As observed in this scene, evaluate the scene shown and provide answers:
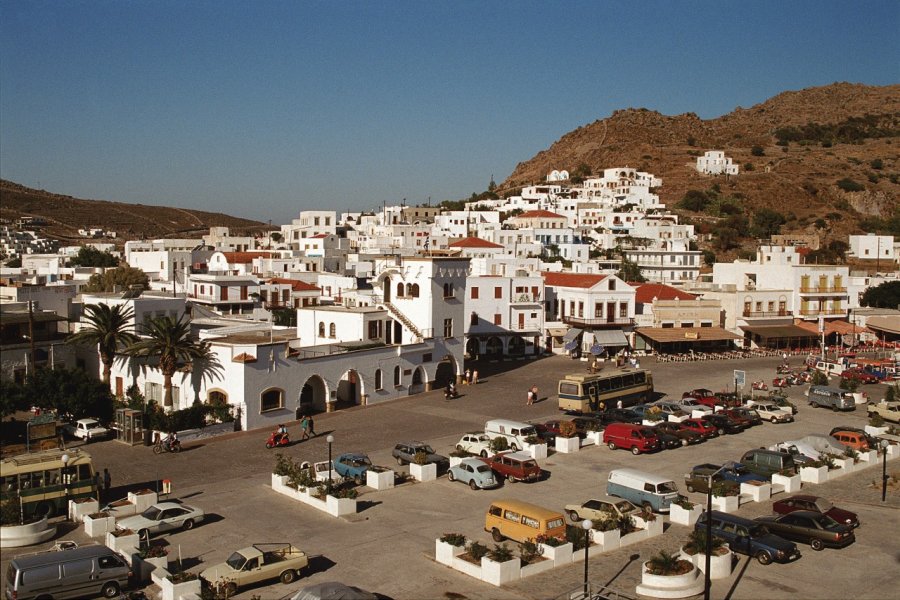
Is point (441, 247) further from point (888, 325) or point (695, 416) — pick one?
point (695, 416)

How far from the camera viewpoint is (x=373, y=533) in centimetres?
2231

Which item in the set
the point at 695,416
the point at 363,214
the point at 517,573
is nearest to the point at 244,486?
the point at 517,573

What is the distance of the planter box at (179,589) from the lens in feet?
58.7

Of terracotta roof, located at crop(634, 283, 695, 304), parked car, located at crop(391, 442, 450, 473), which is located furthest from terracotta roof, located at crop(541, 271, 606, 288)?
parked car, located at crop(391, 442, 450, 473)

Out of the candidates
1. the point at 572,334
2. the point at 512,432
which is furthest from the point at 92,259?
the point at 512,432

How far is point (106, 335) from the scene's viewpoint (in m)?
39.1

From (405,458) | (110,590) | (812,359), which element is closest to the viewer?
(110,590)

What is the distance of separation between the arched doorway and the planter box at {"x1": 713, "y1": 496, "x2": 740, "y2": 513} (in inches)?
775

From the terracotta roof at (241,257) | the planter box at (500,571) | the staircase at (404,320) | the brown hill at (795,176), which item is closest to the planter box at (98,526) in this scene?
the planter box at (500,571)

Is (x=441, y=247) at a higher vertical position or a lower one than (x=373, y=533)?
higher

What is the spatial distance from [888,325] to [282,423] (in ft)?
165

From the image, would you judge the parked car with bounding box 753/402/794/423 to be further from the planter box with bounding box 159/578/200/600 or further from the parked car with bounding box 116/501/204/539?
the planter box with bounding box 159/578/200/600

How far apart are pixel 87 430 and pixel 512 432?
17.1 metres

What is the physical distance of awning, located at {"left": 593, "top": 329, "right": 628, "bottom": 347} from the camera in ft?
187
